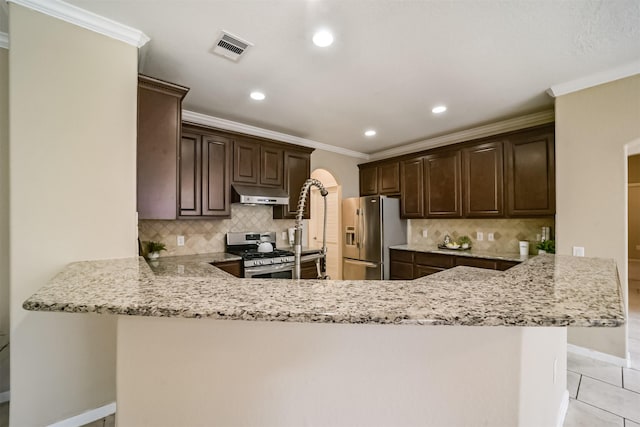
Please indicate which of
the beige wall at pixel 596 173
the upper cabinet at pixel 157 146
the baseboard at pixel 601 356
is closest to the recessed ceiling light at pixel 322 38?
the upper cabinet at pixel 157 146

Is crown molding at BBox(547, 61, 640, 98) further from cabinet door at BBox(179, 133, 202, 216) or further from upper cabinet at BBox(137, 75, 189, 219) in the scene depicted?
cabinet door at BBox(179, 133, 202, 216)

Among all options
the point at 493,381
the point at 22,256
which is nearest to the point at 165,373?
the point at 493,381

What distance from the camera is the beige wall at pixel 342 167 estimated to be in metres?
4.59

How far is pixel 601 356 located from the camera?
2.42 m

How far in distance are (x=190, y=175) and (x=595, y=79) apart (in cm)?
404

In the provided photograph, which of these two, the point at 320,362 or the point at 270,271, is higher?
the point at 320,362

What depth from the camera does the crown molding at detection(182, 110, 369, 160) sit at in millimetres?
3328

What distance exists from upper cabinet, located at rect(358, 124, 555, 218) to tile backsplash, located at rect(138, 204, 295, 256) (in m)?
2.00

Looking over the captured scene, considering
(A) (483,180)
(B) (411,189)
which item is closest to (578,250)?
(A) (483,180)

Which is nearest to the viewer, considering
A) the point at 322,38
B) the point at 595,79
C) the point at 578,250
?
the point at 322,38

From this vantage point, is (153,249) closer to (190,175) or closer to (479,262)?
(190,175)

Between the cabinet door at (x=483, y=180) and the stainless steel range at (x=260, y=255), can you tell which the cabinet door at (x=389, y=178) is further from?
the stainless steel range at (x=260, y=255)

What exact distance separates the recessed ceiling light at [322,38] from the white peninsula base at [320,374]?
6.10 feet

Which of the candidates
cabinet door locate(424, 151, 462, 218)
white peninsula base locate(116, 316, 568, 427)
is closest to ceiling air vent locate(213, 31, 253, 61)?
white peninsula base locate(116, 316, 568, 427)
